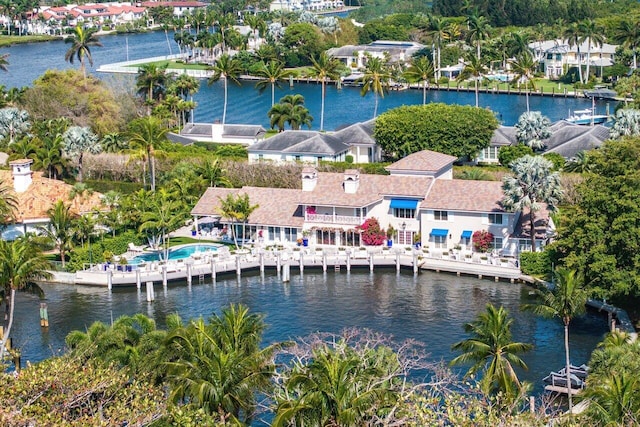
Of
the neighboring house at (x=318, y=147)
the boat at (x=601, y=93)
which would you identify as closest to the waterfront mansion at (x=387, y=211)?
the neighboring house at (x=318, y=147)

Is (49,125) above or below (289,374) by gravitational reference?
above

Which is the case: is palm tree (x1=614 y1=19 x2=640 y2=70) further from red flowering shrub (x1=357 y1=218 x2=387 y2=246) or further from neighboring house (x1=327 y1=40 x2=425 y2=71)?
red flowering shrub (x1=357 y1=218 x2=387 y2=246)

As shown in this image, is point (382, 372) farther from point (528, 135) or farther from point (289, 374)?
point (528, 135)

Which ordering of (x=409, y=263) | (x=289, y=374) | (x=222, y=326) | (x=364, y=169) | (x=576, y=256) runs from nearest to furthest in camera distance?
(x=289, y=374) < (x=222, y=326) < (x=576, y=256) < (x=409, y=263) < (x=364, y=169)

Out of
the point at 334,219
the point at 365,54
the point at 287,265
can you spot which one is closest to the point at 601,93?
the point at 365,54

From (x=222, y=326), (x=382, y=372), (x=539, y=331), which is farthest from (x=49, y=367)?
(x=539, y=331)

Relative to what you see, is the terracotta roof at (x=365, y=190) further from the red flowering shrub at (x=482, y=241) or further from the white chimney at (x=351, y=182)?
the red flowering shrub at (x=482, y=241)
